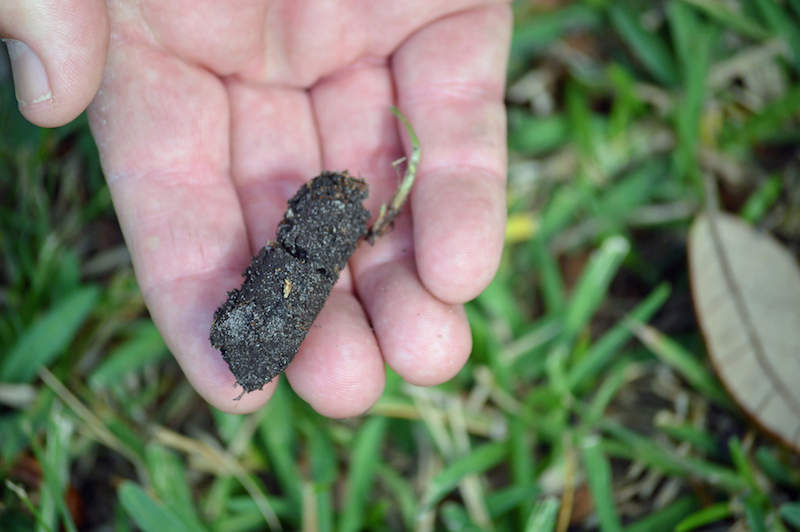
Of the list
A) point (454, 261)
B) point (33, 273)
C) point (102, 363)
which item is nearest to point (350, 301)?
point (454, 261)

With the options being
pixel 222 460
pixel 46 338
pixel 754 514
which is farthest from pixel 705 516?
pixel 46 338

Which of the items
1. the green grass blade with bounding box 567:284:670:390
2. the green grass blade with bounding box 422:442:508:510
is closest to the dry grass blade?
the green grass blade with bounding box 422:442:508:510

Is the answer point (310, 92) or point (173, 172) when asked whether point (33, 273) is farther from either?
point (310, 92)

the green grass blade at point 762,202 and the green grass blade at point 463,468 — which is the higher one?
the green grass blade at point 762,202

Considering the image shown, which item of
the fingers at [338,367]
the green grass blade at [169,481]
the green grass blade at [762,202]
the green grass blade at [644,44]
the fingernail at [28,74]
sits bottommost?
the green grass blade at [169,481]

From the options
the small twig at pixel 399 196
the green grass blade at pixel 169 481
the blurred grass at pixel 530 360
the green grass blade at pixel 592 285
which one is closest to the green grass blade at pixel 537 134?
the blurred grass at pixel 530 360

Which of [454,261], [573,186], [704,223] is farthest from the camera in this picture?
[573,186]

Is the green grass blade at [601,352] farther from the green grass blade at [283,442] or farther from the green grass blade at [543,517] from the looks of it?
the green grass blade at [283,442]
